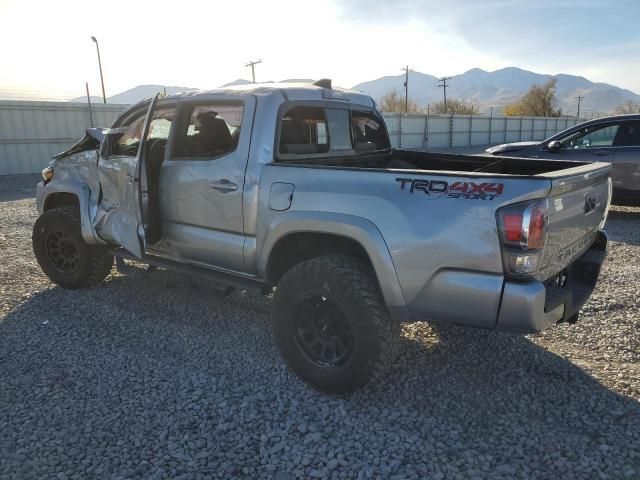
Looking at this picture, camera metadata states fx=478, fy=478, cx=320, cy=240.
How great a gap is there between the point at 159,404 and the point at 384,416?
4.64ft

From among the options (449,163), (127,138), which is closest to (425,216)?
(449,163)

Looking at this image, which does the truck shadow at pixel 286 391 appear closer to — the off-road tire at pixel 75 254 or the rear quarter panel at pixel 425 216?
the off-road tire at pixel 75 254

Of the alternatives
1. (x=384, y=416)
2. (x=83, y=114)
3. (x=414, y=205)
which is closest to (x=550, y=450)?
(x=384, y=416)

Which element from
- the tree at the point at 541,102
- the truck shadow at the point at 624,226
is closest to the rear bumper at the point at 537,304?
the truck shadow at the point at 624,226

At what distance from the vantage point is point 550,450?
2.57 meters

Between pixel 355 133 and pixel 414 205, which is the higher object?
pixel 355 133

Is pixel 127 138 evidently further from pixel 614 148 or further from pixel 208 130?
pixel 614 148

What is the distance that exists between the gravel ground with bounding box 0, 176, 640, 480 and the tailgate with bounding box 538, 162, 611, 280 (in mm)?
914

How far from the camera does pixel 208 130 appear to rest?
3.84 meters

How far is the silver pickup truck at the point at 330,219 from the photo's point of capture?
2.49 m

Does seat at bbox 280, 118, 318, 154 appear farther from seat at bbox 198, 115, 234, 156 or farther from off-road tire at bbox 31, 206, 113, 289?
off-road tire at bbox 31, 206, 113, 289

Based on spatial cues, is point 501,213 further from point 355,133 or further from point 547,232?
point 355,133

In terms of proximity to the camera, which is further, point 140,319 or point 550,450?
point 140,319

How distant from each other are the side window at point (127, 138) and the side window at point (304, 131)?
1487 millimetres
